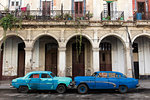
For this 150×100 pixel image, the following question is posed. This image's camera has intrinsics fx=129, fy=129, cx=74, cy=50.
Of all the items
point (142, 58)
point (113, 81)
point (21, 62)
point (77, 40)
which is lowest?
point (113, 81)

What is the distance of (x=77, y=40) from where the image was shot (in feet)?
45.9

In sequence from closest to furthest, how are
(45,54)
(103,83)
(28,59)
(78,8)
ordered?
1. (103,83)
2. (28,59)
3. (78,8)
4. (45,54)

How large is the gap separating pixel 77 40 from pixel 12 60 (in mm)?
7416

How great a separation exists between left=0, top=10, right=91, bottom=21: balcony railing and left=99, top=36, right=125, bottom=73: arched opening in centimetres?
383

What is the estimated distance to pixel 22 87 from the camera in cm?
860

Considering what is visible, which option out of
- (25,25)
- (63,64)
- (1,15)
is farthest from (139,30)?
(1,15)

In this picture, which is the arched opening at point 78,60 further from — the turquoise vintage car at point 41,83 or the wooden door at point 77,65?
the turquoise vintage car at point 41,83

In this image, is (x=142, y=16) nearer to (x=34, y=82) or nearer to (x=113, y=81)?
(x=113, y=81)

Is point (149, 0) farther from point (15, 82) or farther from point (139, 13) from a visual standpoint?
point (15, 82)

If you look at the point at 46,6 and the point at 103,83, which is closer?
the point at 103,83

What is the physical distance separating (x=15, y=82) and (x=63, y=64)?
4582 millimetres

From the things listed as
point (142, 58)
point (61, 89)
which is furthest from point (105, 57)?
point (61, 89)

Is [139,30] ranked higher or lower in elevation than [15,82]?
higher

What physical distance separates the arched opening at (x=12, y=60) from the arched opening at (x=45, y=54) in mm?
1815
